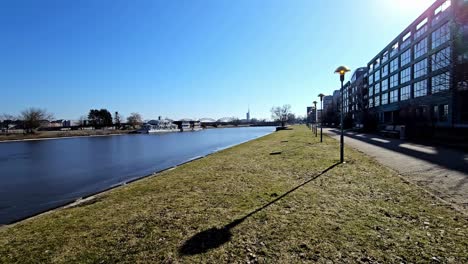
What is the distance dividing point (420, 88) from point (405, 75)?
20.8ft

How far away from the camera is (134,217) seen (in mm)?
5902

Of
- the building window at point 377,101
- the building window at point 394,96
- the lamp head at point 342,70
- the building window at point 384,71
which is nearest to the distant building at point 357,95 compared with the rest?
the building window at point 377,101

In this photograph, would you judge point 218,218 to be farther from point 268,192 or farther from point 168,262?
point 268,192

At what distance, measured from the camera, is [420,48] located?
41.5m

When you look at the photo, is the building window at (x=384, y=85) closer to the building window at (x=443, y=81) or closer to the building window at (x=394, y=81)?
the building window at (x=394, y=81)

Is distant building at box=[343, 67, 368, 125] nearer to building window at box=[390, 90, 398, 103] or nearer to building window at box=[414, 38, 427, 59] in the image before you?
building window at box=[390, 90, 398, 103]

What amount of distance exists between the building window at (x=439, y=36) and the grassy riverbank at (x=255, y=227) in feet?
122

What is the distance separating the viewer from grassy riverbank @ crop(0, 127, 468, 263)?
12.8 ft

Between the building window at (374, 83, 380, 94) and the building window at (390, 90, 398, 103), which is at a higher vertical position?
the building window at (374, 83, 380, 94)

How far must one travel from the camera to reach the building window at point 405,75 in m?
45.6

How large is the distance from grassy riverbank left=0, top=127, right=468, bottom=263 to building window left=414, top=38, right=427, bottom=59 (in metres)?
43.0

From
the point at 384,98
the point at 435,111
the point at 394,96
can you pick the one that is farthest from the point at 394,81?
the point at 435,111

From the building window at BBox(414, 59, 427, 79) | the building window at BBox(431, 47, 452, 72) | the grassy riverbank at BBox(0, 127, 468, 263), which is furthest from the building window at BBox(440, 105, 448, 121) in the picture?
the grassy riverbank at BBox(0, 127, 468, 263)

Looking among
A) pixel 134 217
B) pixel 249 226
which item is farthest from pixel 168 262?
pixel 134 217
